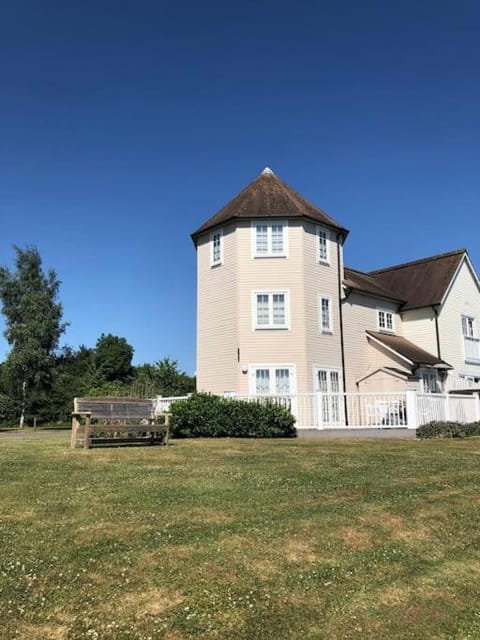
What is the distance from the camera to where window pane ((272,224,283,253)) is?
25.4 m

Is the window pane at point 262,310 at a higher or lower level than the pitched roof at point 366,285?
lower

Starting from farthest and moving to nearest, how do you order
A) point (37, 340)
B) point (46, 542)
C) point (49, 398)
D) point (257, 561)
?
1. point (49, 398)
2. point (37, 340)
3. point (46, 542)
4. point (257, 561)

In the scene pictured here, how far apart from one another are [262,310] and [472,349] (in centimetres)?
1531

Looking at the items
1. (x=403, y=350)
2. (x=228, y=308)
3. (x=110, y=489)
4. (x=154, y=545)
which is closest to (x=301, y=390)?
(x=228, y=308)

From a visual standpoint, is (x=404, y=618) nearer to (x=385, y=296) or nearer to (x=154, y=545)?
(x=154, y=545)

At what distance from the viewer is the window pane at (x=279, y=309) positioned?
81.5 feet

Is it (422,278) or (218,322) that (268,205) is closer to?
(218,322)

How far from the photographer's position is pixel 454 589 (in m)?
4.77

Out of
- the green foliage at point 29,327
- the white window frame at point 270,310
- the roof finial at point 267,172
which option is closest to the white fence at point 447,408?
the white window frame at point 270,310

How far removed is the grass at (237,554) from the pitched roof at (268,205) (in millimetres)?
17839

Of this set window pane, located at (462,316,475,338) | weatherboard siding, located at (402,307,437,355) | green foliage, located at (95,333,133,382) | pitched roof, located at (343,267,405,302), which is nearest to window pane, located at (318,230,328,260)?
pitched roof, located at (343,267,405,302)

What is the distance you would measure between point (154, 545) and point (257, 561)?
1.03 m

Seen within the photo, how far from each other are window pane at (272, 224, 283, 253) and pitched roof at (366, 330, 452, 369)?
21.9 ft

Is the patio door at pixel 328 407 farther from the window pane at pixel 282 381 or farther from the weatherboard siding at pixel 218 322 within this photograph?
the weatherboard siding at pixel 218 322
